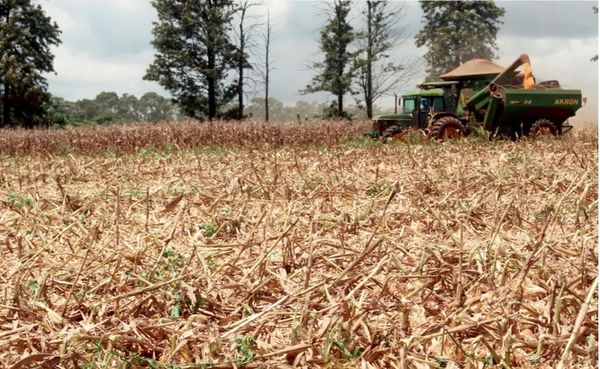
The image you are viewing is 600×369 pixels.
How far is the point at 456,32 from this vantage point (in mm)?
47000

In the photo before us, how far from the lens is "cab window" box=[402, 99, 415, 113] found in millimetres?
15695

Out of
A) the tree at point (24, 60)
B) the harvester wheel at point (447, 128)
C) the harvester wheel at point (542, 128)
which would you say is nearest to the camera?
the harvester wheel at point (447, 128)

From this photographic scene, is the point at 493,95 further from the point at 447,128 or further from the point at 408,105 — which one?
the point at 408,105

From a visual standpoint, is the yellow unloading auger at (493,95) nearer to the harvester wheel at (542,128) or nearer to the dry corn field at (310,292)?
the harvester wheel at (542,128)

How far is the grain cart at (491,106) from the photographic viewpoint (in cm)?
1423

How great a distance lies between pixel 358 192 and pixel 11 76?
110 feet

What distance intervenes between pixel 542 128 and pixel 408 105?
348cm

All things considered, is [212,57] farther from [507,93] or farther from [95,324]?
[95,324]

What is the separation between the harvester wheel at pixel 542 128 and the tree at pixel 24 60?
29338mm

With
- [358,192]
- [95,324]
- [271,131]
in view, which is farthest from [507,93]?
[95,324]

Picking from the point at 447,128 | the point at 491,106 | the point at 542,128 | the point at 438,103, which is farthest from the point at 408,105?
the point at 542,128

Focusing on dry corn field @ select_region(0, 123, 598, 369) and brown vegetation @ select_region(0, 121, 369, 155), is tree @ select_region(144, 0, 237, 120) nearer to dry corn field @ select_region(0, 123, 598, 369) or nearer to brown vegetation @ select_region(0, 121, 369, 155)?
brown vegetation @ select_region(0, 121, 369, 155)

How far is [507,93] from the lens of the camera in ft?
46.5

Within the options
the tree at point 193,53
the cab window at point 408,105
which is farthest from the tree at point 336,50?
the cab window at point 408,105
